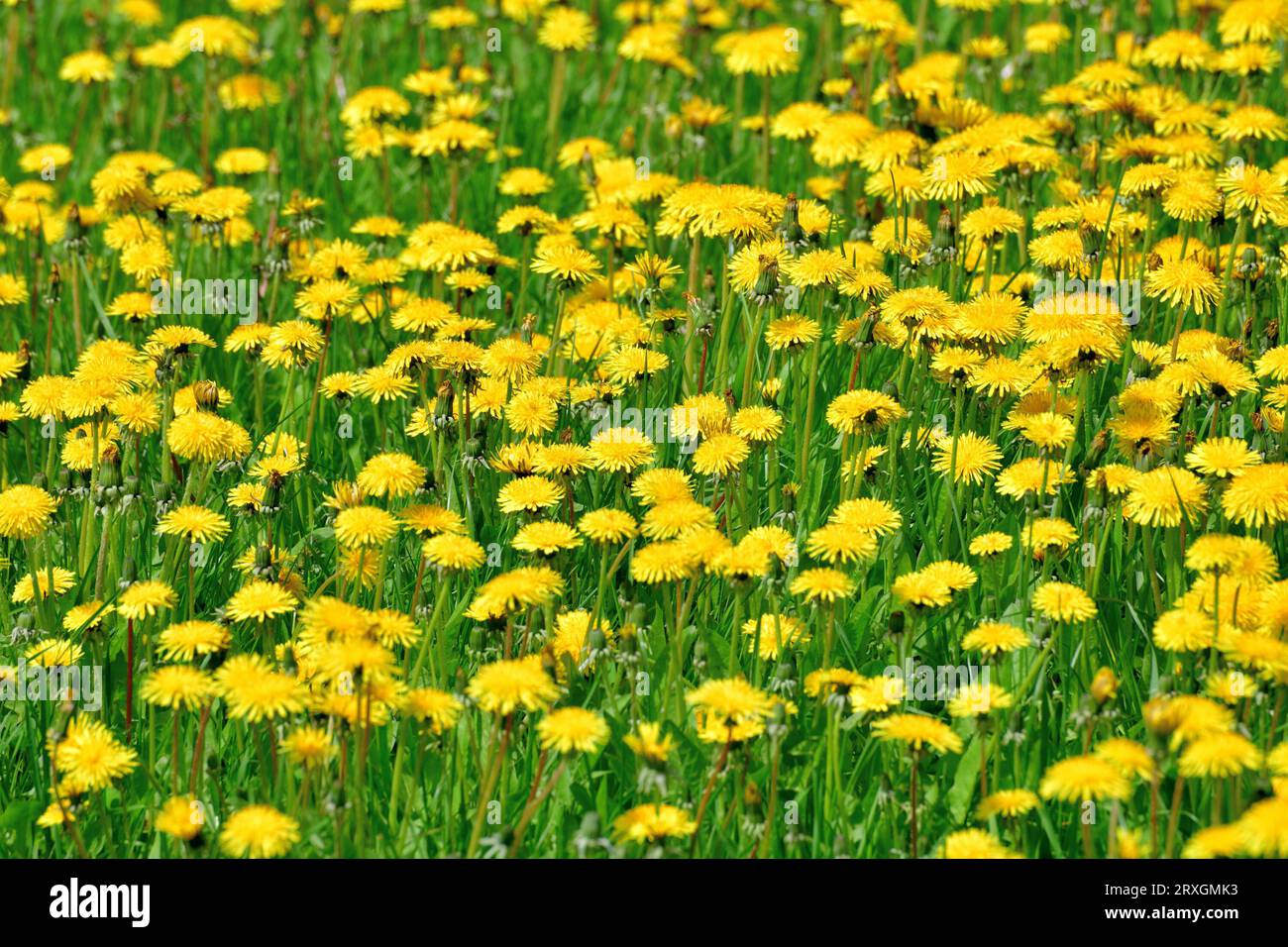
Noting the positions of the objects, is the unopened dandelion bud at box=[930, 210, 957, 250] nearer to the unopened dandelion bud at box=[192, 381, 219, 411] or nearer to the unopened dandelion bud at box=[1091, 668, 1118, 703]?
the unopened dandelion bud at box=[1091, 668, 1118, 703]

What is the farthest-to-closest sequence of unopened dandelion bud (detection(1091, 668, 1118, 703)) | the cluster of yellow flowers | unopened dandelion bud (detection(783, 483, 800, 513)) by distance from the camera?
1. unopened dandelion bud (detection(783, 483, 800, 513))
2. the cluster of yellow flowers
3. unopened dandelion bud (detection(1091, 668, 1118, 703))

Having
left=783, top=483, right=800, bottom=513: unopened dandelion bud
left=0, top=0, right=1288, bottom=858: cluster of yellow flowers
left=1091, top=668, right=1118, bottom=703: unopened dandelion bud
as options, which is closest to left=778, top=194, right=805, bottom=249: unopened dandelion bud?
left=0, top=0, right=1288, bottom=858: cluster of yellow flowers

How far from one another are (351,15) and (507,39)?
0.67 metres

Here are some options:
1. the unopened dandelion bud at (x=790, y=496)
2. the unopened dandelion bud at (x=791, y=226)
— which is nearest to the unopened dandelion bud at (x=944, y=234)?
the unopened dandelion bud at (x=791, y=226)

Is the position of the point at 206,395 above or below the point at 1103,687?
above

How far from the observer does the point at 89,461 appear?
396cm

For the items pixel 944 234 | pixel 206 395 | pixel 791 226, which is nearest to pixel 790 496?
pixel 791 226

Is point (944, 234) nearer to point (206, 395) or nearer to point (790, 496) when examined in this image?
point (790, 496)

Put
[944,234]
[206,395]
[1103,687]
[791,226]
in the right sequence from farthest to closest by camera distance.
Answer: [944,234] → [791,226] → [206,395] → [1103,687]

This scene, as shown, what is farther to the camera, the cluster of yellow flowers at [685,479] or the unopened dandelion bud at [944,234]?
the unopened dandelion bud at [944,234]

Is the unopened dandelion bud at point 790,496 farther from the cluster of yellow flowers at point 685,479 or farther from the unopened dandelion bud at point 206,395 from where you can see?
the unopened dandelion bud at point 206,395

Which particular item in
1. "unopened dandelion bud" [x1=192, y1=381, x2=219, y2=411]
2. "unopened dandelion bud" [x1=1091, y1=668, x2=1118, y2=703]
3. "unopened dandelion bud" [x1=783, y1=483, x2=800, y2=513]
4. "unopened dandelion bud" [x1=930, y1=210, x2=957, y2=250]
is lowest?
"unopened dandelion bud" [x1=1091, y1=668, x2=1118, y2=703]
